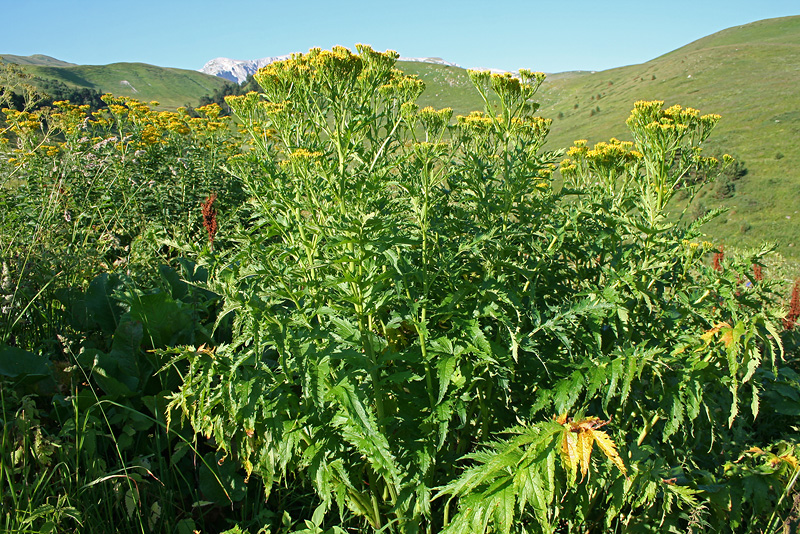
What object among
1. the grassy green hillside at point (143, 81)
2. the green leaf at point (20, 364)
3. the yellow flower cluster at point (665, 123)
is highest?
the grassy green hillside at point (143, 81)

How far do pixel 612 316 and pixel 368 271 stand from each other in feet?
3.52

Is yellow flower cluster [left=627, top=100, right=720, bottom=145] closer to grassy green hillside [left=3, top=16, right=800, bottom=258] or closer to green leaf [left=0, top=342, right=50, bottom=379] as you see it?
green leaf [left=0, top=342, right=50, bottom=379]

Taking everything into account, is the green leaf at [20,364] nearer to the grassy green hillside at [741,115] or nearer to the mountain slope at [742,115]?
the mountain slope at [742,115]

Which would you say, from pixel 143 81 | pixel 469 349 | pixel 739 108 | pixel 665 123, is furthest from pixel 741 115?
pixel 143 81

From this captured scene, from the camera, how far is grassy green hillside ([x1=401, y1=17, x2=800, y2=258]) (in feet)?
44.6

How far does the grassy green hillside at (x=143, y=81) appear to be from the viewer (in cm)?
9794

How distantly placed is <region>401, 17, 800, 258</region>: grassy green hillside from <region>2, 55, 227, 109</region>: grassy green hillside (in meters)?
77.8


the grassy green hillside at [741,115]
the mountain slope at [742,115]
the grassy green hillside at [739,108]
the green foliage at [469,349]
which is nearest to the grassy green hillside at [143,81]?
the grassy green hillside at [739,108]

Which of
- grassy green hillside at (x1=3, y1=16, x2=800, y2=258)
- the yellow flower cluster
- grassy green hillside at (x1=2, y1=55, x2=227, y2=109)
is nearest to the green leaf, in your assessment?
the yellow flower cluster

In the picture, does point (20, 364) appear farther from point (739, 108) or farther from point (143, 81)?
point (143, 81)

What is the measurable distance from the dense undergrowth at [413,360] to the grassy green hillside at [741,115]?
3310mm

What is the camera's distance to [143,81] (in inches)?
4419

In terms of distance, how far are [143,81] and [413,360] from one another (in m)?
132

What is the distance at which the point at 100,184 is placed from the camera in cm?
494
